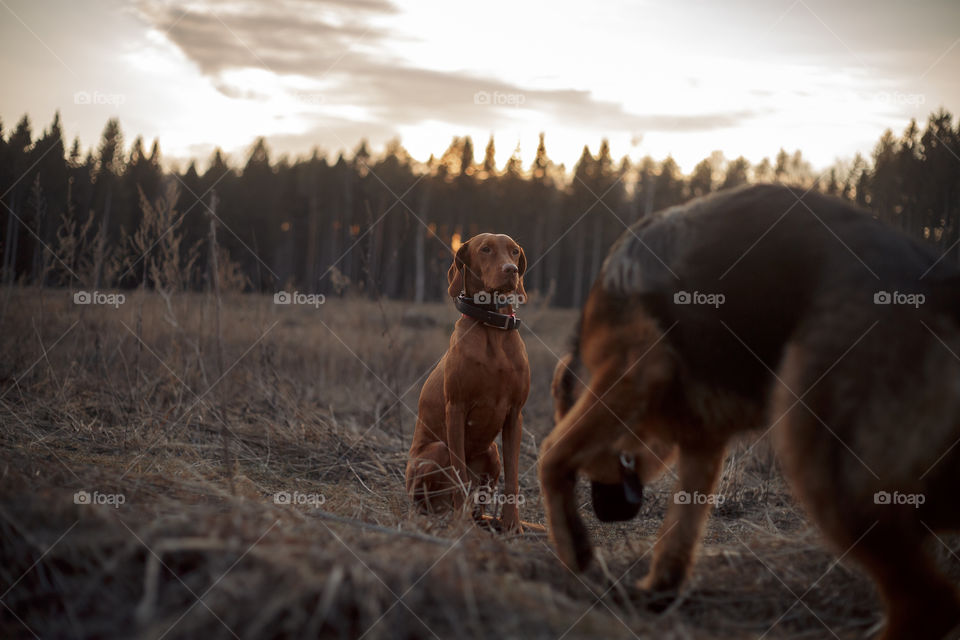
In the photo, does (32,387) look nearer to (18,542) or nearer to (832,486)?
(18,542)

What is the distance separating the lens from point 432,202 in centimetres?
3912

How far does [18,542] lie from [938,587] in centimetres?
293

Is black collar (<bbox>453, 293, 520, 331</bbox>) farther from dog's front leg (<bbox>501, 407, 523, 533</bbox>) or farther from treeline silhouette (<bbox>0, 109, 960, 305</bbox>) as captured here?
treeline silhouette (<bbox>0, 109, 960, 305</bbox>)

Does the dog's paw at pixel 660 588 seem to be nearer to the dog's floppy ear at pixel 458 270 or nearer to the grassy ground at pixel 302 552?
the grassy ground at pixel 302 552

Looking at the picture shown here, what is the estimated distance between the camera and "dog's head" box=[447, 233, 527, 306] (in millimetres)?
4121

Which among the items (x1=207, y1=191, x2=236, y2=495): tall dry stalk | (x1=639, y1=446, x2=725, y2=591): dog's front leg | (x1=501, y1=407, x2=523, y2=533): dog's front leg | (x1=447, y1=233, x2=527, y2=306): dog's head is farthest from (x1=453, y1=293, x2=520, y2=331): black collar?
(x1=639, y1=446, x2=725, y2=591): dog's front leg

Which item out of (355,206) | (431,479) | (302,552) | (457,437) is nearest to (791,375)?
(302,552)

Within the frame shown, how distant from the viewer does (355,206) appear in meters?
40.3

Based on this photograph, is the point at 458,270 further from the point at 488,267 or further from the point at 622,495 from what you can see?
the point at 622,495

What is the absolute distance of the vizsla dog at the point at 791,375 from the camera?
1851mm

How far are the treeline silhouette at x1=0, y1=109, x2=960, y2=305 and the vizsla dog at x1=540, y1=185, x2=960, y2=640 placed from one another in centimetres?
279

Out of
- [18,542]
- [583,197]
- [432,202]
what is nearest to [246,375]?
[18,542]

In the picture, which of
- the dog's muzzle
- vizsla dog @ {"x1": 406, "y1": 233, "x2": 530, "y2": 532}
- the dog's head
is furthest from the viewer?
the dog's head

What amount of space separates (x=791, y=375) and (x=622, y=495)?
1034 mm
